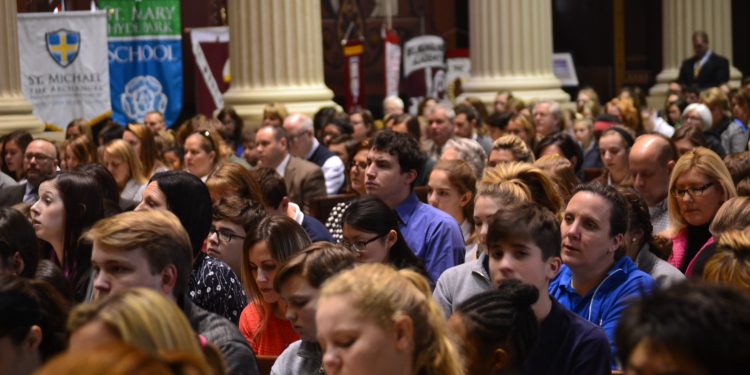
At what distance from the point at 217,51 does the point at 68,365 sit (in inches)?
683

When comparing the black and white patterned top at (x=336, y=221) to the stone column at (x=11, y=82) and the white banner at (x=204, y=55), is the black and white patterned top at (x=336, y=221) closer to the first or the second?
the stone column at (x=11, y=82)

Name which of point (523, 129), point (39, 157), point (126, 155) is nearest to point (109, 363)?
point (126, 155)

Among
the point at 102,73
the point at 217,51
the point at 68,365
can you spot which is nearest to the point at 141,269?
the point at 68,365

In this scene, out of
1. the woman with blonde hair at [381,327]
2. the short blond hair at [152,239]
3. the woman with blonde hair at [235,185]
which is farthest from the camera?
the woman with blonde hair at [235,185]

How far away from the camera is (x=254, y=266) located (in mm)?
6387

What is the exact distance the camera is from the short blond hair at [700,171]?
7.57 metres

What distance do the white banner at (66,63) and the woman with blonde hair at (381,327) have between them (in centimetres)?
1181

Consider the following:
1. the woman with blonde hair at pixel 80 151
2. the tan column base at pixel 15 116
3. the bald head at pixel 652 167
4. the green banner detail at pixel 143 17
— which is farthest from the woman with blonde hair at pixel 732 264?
the green banner detail at pixel 143 17

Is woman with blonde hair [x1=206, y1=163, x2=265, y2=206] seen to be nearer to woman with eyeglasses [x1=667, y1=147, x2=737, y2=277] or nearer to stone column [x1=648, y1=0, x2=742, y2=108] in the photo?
woman with eyeglasses [x1=667, y1=147, x2=737, y2=277]

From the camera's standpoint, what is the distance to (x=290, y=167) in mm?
12070

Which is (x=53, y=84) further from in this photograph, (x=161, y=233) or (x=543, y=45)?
(x=161, y=233)

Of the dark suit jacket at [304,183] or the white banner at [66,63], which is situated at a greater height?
the white banner at [66,63]

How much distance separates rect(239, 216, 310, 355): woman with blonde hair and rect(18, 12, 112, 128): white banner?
9.43 metres

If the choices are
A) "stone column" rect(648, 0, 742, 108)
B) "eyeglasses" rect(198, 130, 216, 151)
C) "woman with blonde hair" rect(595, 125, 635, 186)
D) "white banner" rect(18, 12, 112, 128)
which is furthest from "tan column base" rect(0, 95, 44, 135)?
"stone column" rect(648, 0, 742, 108)
